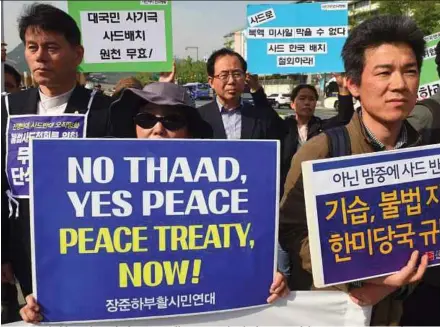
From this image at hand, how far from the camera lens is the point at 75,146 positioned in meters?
1.60

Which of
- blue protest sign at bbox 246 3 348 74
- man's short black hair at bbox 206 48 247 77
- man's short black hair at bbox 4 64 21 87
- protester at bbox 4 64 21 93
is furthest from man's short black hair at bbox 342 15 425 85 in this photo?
man's short black hair at bbox 4 64 21 87

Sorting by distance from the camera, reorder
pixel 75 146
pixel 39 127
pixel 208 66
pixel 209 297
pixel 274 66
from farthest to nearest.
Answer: pixel 274 66 < pixel 208 66 < pixel 39 127 < pixel 209 297 < pixel 75 146

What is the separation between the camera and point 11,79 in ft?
14.9

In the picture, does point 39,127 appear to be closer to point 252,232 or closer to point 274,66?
point 252,232

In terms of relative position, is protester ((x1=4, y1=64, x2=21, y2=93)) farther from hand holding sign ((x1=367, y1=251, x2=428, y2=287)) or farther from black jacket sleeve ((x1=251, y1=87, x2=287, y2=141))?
hand holding sign ((x1=367, y1=251, x2=428, y2=287))

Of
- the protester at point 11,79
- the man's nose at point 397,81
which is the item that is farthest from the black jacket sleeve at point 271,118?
the protester at point 11,79

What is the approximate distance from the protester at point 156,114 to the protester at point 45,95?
17 cm

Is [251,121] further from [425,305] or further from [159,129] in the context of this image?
[425,305]

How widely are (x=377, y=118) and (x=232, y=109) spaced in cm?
204

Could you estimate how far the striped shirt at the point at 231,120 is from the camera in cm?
370

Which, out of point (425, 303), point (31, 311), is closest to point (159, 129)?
point (31, 311)

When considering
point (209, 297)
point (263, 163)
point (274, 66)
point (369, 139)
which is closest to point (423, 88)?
point (274, 66)

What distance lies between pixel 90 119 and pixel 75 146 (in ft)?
2.31

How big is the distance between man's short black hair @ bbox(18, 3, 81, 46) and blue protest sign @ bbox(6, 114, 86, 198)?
49 cm
